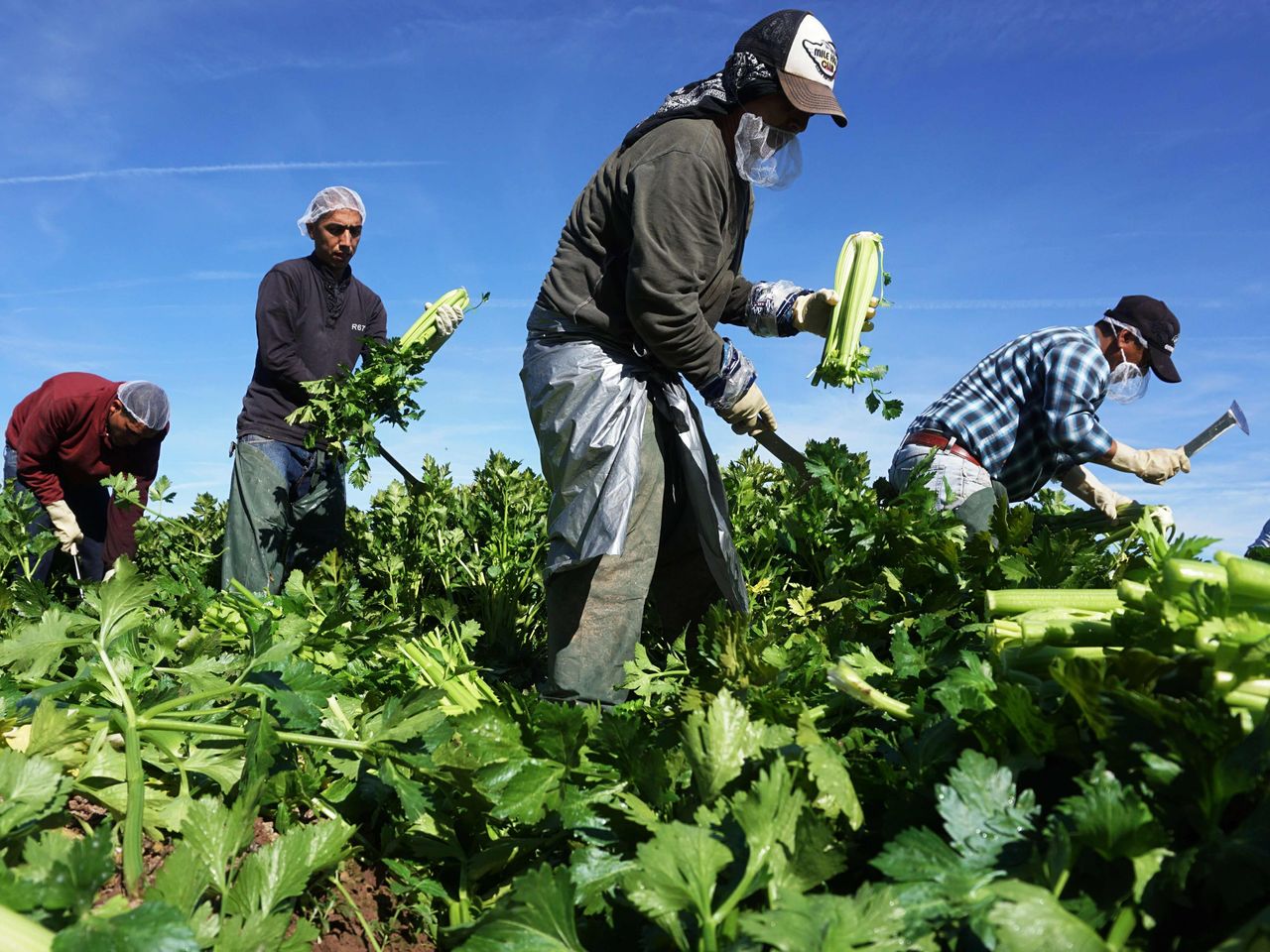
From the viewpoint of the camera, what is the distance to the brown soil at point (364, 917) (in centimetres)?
203

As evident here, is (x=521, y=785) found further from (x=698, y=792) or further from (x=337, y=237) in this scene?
(x=337, y=237)

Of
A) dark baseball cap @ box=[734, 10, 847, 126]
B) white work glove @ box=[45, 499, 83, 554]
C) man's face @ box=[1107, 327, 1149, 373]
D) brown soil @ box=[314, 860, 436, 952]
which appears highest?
dark baseball cap @ box=[734, 10, 847, 126]

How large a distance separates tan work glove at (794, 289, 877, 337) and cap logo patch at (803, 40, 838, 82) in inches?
35.5

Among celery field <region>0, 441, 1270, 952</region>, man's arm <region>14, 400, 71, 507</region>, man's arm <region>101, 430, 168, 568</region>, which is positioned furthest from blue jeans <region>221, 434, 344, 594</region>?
celery field <region>0, 441, 1270, 952</region>

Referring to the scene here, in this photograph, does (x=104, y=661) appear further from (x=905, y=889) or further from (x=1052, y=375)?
(x=1052, y=375)

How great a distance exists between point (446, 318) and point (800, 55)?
340 cm

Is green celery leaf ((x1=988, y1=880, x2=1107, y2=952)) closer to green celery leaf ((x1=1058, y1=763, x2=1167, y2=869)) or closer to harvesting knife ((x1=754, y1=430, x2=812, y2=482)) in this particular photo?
green celery leaf ((x1=1058, y1=763, x2=1167, y2=869))

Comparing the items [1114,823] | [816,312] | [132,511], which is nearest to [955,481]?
[816,312]

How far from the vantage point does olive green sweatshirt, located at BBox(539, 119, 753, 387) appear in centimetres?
329

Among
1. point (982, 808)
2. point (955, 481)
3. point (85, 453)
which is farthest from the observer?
point (85, 453)

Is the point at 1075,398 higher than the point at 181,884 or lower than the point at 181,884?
higher

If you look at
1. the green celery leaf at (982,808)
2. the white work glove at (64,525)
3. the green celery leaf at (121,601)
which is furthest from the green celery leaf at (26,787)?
the white work glove at (64,525)

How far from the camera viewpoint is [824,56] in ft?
11.8

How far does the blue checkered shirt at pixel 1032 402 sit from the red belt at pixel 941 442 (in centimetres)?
3
